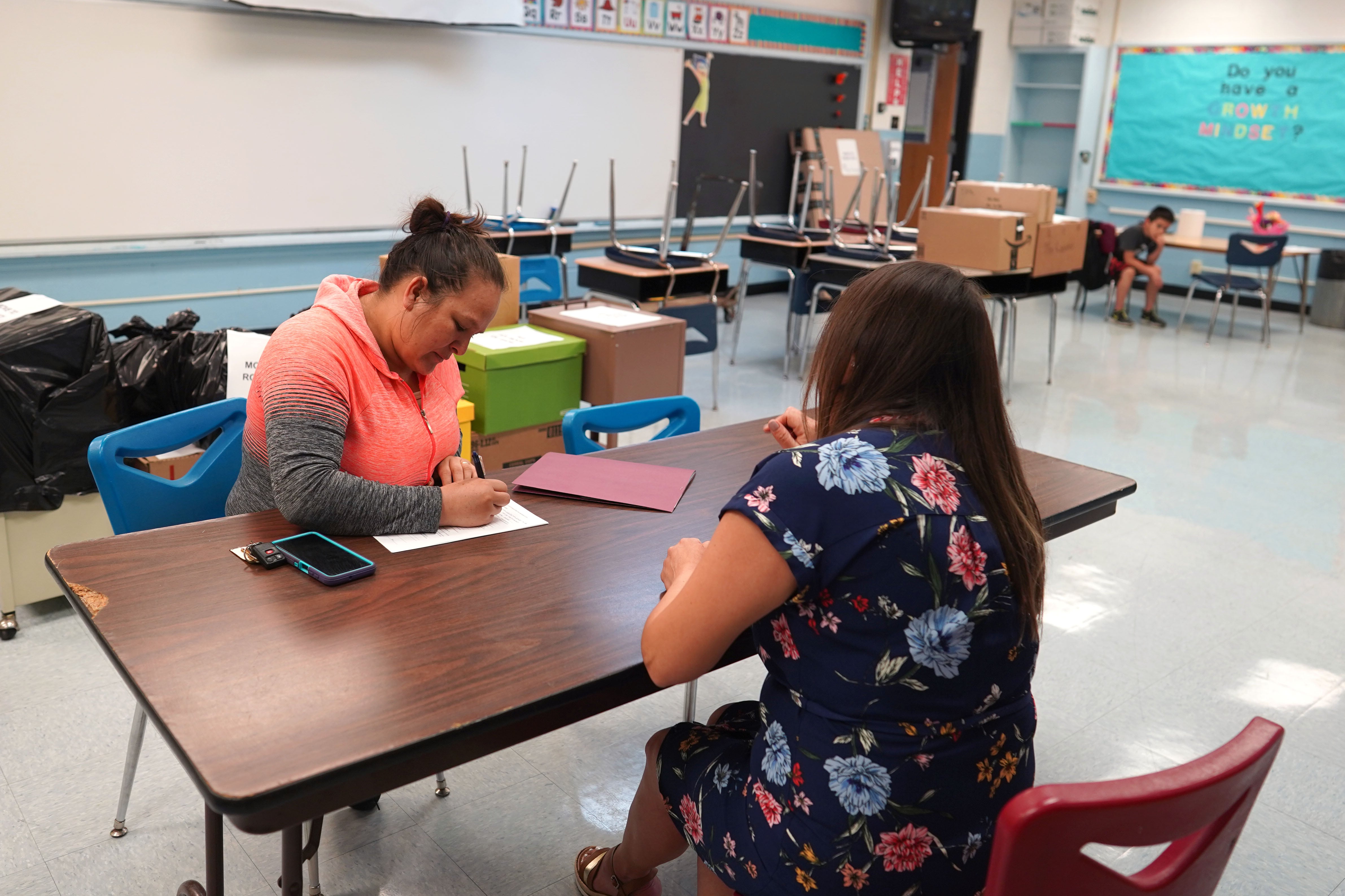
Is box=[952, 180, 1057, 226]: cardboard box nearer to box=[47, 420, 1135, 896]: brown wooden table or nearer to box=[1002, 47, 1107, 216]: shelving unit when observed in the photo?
box=[1002, 47, 1107, 216]: shelving unit

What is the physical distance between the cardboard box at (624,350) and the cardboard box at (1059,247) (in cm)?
254

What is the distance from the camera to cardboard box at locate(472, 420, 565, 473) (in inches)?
123

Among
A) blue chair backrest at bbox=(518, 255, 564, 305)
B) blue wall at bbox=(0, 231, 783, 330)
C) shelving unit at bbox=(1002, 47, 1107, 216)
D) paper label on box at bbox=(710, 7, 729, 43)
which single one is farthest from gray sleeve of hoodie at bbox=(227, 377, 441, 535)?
shelving unit at bbox=(1002, 47, 1107, 216)

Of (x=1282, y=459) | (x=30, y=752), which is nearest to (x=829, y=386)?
(x=30, y=752)

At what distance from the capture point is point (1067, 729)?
2361 mm

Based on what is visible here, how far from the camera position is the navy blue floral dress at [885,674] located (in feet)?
3.51

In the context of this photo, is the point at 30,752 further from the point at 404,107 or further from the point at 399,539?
the point at 404,107

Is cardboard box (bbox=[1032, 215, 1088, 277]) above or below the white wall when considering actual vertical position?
below

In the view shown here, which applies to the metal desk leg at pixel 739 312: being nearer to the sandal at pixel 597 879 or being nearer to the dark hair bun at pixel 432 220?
the dark hair bun at pixel 432 220

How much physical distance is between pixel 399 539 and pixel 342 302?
41 cm

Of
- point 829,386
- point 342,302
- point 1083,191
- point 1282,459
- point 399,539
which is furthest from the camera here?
point 1083,191

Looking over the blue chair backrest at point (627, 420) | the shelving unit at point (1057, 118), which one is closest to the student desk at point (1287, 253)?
the shelving unit at point (1057, 118)

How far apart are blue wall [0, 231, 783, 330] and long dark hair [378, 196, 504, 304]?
338cm

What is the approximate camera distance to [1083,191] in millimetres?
9453
